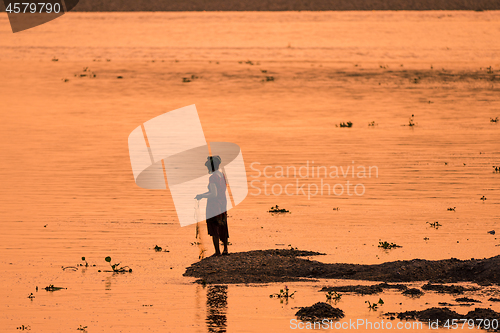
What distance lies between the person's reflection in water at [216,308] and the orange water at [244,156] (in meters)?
0.07

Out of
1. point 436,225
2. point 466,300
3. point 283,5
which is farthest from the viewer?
point 283,5

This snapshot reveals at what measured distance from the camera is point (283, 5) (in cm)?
9144

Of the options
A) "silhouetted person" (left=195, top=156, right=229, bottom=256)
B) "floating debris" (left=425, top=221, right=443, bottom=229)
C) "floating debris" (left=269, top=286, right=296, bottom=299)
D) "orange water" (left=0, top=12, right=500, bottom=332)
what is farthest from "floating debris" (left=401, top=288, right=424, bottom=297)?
"floating debris" (left=425, top=221, right=443, bottom=229)

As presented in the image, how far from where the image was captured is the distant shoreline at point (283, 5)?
8925 centimetres

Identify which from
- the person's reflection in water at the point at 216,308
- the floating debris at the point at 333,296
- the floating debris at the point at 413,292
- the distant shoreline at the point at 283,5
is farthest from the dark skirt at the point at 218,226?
the distant shoreline at the point at 283,5

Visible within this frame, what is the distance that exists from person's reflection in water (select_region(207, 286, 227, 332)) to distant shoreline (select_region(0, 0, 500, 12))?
3165 inches

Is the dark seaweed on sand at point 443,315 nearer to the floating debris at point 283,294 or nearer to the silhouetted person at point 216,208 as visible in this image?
the floating debris at point 283,294

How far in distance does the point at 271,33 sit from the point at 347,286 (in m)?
60.5

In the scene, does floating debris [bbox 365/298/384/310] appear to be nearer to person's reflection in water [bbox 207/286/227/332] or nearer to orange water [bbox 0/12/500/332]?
orange water [bbox 0/12/500/332]

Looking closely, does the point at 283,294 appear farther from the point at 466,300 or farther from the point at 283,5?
the point at 283,5

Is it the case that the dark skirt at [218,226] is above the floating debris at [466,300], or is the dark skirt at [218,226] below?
above

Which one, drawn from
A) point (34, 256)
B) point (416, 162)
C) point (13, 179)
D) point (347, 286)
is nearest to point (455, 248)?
point (347, 286)

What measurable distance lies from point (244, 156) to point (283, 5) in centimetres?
6862

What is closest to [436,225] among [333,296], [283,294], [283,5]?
[333,296]
